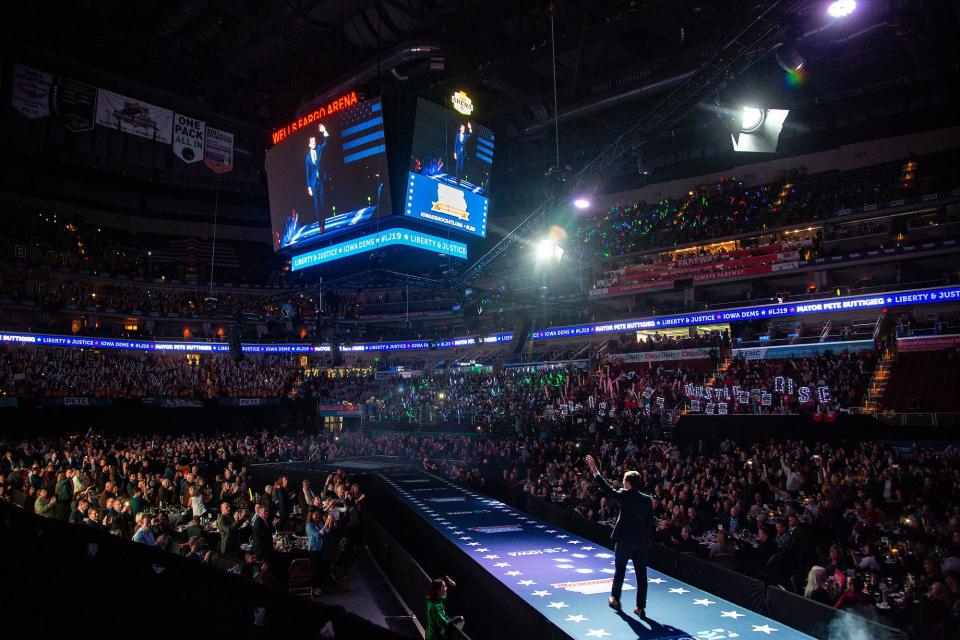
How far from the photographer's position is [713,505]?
9.81 m

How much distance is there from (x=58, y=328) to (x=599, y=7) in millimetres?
28599

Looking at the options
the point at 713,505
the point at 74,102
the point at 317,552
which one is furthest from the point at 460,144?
the point at 74,102

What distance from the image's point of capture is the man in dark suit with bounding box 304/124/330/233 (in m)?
16.2

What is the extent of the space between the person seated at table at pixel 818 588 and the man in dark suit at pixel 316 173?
45.3 feet

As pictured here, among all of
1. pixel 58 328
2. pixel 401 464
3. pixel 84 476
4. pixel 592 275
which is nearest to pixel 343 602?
pixel 84 476

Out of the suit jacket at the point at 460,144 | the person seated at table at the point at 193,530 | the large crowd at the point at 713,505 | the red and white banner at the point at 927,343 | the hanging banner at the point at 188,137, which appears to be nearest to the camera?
the large crowd at the point at 713,505

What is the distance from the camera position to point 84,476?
11.7 metres

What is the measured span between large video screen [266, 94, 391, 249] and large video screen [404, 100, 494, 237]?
84cm

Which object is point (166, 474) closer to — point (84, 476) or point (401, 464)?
point (84, 476)

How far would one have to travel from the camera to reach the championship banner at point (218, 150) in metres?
23.2

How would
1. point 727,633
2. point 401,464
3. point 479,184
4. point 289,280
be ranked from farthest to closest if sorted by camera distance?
point 289,280, point 401,464, point 479,184, point 727,633

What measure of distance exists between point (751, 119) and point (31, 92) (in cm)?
2171

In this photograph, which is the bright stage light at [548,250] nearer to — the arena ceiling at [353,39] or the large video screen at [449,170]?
the large video screen at [449,170]

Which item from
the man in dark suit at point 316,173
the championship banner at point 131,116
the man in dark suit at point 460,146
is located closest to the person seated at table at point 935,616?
the man in dark suit at point 460,146
